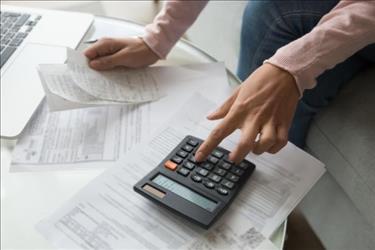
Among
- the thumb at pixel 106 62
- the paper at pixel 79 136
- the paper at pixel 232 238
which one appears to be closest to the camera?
the paper at pixel 232 238

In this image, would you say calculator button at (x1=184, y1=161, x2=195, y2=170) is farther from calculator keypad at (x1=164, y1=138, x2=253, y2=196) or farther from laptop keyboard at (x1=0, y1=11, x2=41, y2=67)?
laptop keyboard at (x1=0, y1=11, x2=41, y2=67)

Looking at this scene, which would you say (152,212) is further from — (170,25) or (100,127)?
(170,25)

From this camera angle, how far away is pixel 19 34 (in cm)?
83

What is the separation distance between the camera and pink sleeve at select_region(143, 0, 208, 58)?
0.76 meters

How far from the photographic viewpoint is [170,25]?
77 centimetres

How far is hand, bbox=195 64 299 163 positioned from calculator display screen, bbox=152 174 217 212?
49 mm

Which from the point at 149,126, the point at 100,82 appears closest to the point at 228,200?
the point at 149,126

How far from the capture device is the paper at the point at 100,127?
2.00ft

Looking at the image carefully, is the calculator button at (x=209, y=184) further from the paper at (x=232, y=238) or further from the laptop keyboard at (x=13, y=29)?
the laptop keyboard at (x=13, y=29)

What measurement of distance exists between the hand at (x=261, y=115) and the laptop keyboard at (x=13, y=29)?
1.47ft

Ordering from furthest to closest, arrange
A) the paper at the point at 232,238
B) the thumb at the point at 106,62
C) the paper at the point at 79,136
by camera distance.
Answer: the thumb at the point at 106,62, the paper at the point at 79,136, the paper at the point at 232,238

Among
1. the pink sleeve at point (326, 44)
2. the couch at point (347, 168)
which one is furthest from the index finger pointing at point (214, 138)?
the couch at point (347, 168)

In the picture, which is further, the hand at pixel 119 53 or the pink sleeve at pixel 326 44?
the hand at pixel 119 53

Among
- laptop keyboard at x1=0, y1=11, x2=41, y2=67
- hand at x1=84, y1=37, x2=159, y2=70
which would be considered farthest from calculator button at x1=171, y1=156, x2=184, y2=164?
laptop keyboard at x1=0, y1=11, x2=41, y2=67
